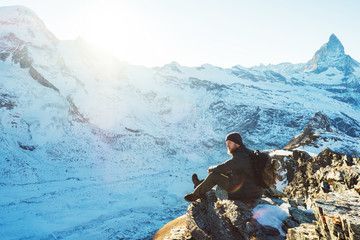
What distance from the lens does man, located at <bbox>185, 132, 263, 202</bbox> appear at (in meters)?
5.30

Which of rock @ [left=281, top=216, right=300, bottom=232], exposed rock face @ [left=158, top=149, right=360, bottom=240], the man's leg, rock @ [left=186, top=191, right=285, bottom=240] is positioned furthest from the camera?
the man's leg

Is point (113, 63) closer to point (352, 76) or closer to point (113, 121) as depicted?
point (113, 121)

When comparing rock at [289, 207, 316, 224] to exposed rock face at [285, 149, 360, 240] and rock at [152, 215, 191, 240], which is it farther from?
rock at [152, 215, 191, 240]

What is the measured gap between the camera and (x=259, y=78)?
141250mm

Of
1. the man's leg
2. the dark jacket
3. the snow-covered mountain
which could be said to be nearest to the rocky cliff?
the dark jacket

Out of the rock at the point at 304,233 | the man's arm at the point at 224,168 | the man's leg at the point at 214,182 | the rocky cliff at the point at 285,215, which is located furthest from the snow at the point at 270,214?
the man's arm at the point at 224,168

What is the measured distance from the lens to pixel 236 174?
540 cm

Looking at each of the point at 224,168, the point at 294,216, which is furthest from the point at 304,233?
the point at 224,168

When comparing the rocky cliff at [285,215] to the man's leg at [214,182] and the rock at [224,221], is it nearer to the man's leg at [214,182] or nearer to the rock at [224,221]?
the rock at [224,221]

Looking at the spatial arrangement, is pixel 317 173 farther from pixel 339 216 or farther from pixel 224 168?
pixel 339 216

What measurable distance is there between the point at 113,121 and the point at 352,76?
187 metres

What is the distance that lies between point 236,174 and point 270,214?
1.34 metres

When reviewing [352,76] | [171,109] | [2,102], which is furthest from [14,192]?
[352,76]

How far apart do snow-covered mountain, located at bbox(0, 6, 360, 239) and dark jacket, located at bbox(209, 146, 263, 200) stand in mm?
16898
